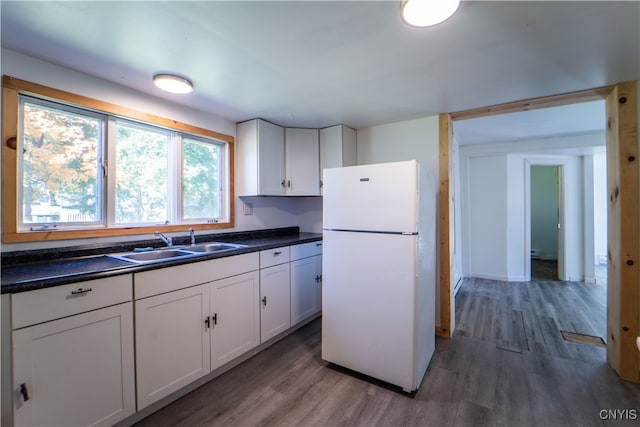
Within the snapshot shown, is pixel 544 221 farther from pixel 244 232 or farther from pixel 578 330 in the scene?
pixel 244 232

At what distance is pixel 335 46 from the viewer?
5.06 ft

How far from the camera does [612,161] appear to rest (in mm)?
2037

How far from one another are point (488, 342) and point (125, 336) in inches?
112

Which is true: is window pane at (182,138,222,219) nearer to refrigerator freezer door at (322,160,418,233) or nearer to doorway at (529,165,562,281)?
refrigerator freezer door at (322,160,418,233)

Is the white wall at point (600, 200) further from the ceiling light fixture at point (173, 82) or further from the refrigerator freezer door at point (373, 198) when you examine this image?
the ceiling light fixture at point (173, 82)

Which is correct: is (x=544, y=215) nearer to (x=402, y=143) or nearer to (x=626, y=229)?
(x=626, y=229)

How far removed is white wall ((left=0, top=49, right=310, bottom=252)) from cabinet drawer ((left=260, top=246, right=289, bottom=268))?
0.73 meters

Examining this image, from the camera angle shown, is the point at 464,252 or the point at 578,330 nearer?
the point at 578,330

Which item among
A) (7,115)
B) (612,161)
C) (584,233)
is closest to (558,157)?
(584,233)

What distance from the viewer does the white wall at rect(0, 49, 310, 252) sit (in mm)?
1634

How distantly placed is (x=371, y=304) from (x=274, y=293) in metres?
0.94

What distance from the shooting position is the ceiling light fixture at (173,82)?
6.03 ft

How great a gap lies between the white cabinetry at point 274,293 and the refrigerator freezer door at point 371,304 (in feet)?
1.78

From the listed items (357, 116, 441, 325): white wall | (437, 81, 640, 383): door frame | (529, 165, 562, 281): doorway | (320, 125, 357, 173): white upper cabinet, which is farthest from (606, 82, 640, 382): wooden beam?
(529, 165, 562, 281): doorway
